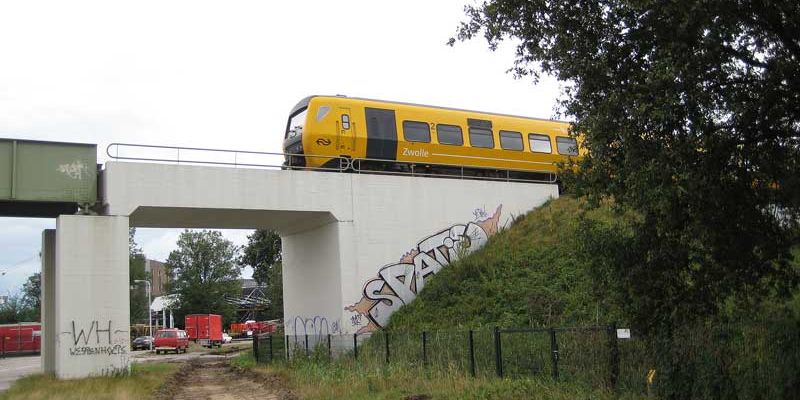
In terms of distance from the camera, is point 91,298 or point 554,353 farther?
point 91,298

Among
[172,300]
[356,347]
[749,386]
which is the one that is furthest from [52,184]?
[172,300]

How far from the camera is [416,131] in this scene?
85.9 ft

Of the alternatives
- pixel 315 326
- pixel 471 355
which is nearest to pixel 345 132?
pixel 315 326

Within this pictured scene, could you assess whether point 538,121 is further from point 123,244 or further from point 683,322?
point 683,322

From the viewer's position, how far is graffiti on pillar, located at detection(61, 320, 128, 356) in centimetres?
2028

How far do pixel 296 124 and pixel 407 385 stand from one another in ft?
44.8

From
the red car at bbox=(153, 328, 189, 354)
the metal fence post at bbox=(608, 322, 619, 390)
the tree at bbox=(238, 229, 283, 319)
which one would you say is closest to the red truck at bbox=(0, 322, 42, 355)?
the red car at bbox=(153, 328, 189, 354)

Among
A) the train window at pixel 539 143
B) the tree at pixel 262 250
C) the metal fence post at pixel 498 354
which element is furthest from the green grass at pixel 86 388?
the tree at pixel 262 250

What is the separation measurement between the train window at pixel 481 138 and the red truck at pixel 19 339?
43978 millimetres

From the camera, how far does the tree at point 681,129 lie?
9438mm

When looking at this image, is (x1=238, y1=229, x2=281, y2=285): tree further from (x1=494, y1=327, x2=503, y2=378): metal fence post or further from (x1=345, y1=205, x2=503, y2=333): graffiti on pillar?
(x1=494, y1=327, x2=503, y2=378): metal fence post

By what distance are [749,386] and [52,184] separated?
18.8m

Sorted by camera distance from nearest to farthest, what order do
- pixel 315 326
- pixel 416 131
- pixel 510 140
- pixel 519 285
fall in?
pixel 519 285 < pixel 315 326 < pixel 416 131 < pixel 510 140

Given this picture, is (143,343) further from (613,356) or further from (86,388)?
(613,356)
